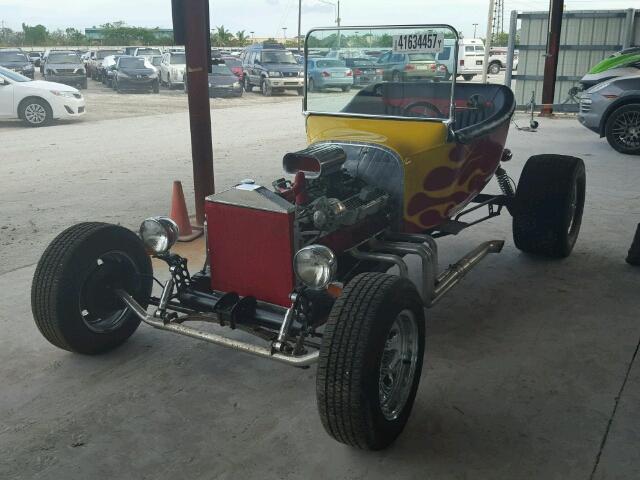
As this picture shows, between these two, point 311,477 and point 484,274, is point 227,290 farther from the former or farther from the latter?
point 484,274

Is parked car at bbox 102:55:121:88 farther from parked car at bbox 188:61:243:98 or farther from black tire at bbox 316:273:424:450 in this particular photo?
black tire at bbox 316:273:424:450

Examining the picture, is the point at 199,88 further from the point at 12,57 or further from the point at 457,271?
the point at 12,57

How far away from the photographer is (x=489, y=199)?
5.64 m

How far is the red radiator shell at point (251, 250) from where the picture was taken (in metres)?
3.57

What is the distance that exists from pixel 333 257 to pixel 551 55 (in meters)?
13.6

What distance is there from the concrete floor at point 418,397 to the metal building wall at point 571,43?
37.0 feet

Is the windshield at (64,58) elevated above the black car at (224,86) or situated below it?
above

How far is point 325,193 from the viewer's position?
4078mm

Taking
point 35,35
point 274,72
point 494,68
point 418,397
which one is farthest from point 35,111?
point 35,35

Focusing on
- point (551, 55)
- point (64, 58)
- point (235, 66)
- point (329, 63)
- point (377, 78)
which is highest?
point (329, 63)

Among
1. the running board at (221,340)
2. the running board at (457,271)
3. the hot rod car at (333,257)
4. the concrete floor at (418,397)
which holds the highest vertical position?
the hot rod car at (333,257)

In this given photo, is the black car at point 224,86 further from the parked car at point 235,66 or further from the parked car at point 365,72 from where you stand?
the parked car at point 365,72

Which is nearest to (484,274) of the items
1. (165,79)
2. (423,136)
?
(423,136)

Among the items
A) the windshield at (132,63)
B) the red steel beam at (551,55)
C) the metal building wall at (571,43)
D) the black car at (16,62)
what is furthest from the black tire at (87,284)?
the black car at (16,62)
